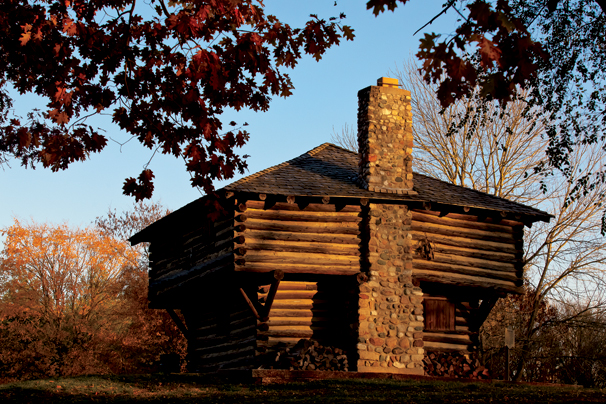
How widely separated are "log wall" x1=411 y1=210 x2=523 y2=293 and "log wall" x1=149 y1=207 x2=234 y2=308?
5008 mm

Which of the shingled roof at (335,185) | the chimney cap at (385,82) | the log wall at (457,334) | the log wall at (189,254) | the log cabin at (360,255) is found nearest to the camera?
the log cabin at (360,255)

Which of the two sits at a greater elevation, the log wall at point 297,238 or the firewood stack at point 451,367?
the log wall at point 297,238

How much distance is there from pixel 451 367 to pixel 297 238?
5515mm

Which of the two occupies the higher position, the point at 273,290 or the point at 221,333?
the point at 273,290

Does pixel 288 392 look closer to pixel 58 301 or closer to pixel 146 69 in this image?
pixel 146 69

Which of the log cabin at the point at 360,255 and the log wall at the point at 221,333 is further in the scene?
the log wall at the point at 221,333

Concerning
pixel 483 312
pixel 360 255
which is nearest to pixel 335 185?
pixel 360 255

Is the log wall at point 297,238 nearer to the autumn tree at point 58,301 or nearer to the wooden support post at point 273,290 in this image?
the wooden support post at point 273,290

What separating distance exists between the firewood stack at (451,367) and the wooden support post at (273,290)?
177 inches

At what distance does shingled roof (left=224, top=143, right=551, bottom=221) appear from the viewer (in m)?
16.2

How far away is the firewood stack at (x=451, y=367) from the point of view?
17.2m

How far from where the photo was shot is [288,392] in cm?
1234

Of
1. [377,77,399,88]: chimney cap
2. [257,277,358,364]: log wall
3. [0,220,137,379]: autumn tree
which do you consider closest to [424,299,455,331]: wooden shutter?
[257,277,358,364]: log wall

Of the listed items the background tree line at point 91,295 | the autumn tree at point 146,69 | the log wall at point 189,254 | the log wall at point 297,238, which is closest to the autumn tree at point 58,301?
the background tree line at point 91,295
